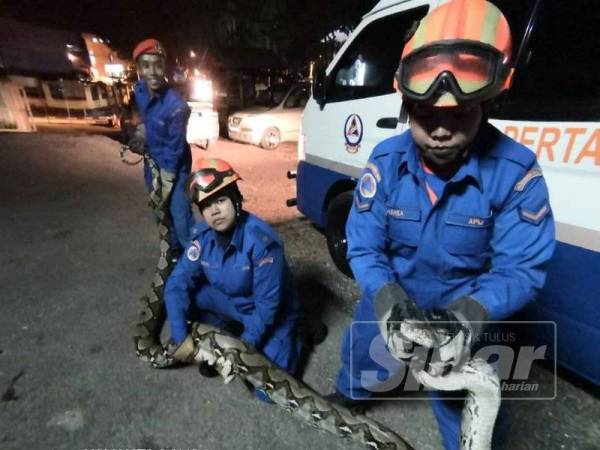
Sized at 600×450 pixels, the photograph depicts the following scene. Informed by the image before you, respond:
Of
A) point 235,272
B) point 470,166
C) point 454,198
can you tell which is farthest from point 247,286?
point 470,166

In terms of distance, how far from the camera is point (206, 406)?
2.34 m

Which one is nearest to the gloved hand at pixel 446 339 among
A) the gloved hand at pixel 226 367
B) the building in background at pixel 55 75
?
the gloved hand at pixel 226 367

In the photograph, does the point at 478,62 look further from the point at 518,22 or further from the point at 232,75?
the point at 232,75

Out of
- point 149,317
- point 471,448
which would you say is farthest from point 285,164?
point 471,448

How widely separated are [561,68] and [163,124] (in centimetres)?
320

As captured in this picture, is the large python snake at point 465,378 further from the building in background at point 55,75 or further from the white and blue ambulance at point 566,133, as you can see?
the building in background at point 55,75

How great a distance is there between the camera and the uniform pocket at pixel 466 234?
1.45 meters

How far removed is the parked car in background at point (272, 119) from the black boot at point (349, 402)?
1055 centimetres

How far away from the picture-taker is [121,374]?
101 inches

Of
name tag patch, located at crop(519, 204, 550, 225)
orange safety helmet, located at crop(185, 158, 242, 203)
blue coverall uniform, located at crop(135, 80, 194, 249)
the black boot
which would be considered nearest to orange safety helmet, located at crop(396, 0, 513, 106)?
name tag patch, located at crop(519, 204, 550, 225)

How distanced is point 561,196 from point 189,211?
3190 millimetres

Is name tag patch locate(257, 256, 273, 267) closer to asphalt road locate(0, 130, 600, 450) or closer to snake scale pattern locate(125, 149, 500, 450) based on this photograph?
snake scale pattern locate(125, 149, 500, 450)

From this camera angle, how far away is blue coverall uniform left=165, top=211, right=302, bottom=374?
2355 millimetres

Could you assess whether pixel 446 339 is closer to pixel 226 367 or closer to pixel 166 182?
pixel 226 367
